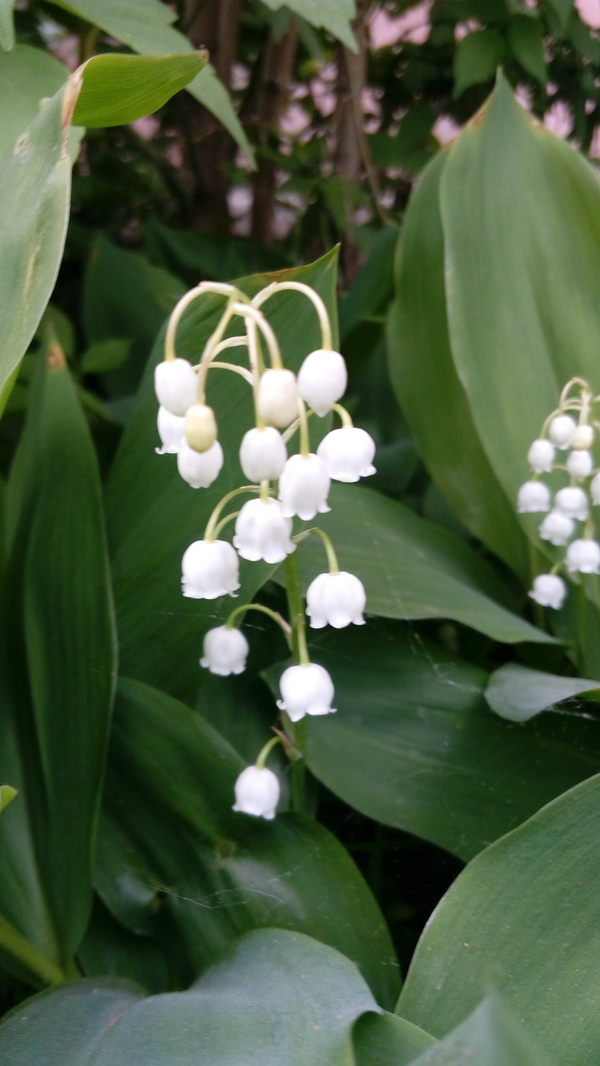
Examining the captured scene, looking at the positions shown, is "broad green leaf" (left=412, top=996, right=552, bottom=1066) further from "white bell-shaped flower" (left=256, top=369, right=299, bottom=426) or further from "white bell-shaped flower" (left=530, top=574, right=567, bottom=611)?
"white bell-shaped flower" (left=530, top=574, right=567, bottom=611)

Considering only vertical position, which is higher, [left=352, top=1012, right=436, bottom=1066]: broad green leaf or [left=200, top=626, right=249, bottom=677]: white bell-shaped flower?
[left=200, top=626, right=249, bottom=677]: white bell-shaped flower

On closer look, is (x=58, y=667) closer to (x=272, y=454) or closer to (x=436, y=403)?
(x=272, y=454)

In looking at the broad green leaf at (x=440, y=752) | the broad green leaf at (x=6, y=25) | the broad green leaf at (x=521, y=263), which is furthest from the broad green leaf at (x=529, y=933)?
the broad green leaf at (x=6, y=25)

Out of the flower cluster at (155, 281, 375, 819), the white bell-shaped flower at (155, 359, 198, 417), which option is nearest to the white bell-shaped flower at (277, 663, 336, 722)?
the flower cluster at (155, 281, 375, 819)

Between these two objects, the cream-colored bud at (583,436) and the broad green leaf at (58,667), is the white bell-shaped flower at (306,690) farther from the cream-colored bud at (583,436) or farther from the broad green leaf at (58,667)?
the cream-colored bud at (583,436)

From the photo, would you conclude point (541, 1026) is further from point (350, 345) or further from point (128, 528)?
point (350, 345)

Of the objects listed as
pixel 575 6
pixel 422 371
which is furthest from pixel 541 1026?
pixel 575 6
